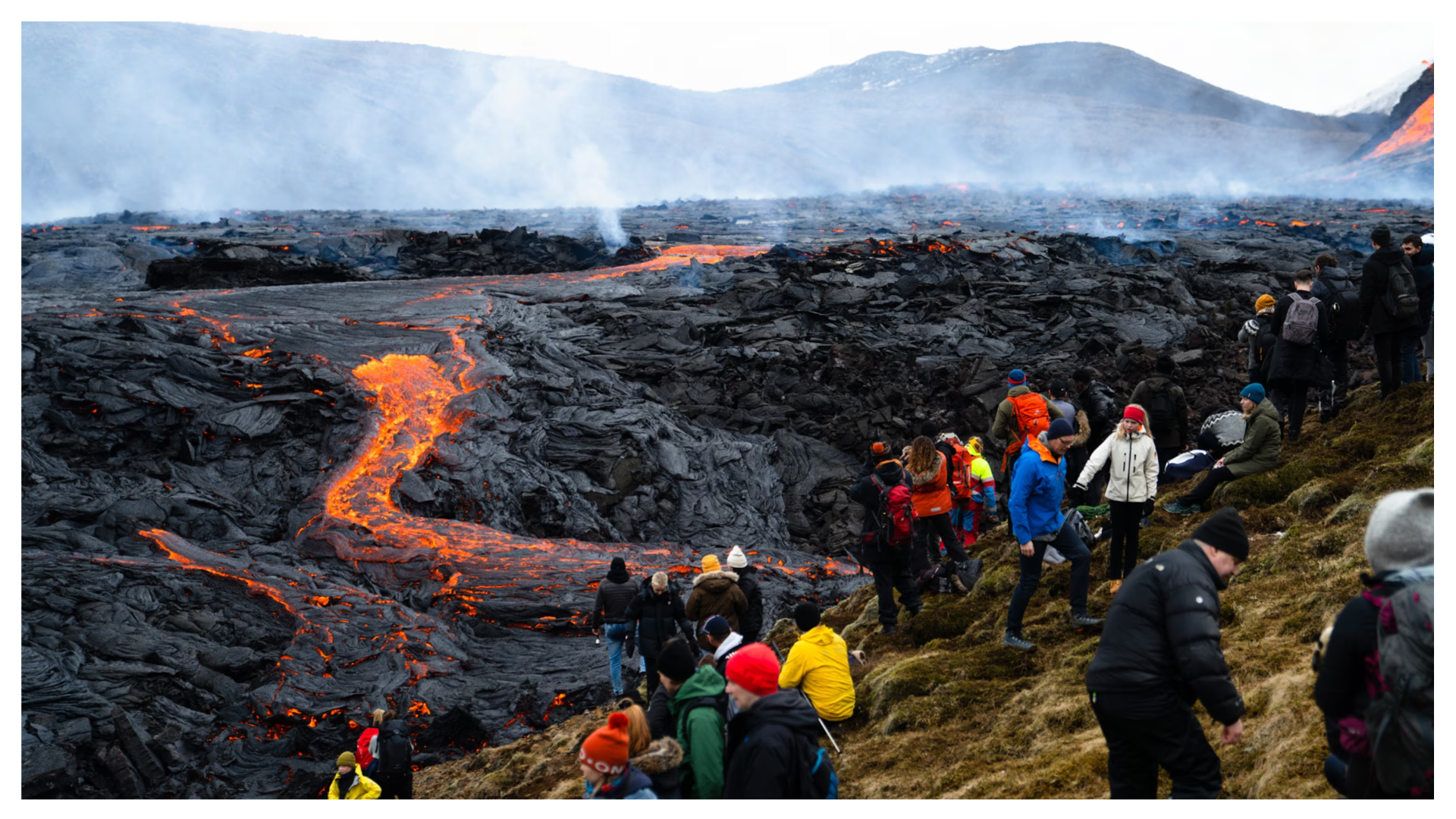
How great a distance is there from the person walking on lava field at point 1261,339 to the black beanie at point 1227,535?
8.69 metres

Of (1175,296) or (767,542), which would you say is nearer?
(767,542)

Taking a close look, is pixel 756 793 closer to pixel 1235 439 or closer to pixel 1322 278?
pixel 1235 439

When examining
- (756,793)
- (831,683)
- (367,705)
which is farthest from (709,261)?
(756,793)

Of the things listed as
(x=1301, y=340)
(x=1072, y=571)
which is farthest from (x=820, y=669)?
(x=1301, y=340)

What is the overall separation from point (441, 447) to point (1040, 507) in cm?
1786

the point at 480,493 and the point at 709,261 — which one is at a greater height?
the point at 709,261

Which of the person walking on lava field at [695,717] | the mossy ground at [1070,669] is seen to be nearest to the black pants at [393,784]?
the mossy ground at [1070,669]

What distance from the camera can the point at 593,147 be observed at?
160m

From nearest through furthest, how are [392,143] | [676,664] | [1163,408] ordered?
[676,664] < [1163,408] < [392,143]

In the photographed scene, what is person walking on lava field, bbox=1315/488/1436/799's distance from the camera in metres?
3.48

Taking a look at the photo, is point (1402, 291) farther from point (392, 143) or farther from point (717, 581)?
point (392, 143)

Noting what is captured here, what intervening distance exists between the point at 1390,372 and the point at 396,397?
22066mm

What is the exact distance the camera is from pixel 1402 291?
1079 cm

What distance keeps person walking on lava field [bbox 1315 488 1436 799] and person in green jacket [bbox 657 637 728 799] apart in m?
2.92
